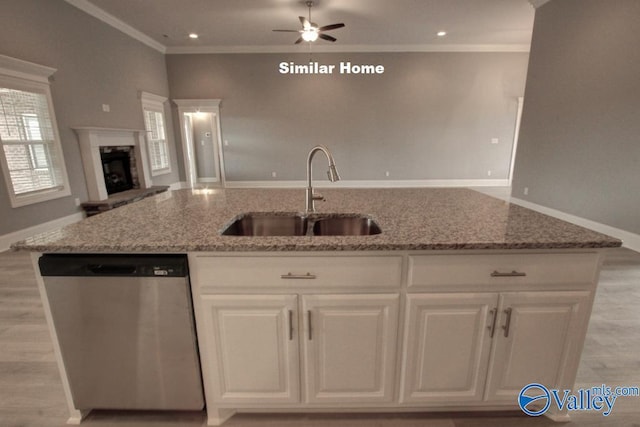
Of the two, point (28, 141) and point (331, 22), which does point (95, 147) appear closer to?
point (28, 141)

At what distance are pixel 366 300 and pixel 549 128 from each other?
4.80 metres

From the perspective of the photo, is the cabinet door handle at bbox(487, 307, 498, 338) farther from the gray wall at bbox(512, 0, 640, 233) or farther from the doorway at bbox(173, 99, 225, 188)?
the doorway at bbox(173, 99, 225, 188)

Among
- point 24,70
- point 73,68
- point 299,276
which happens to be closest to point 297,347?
point 299,276

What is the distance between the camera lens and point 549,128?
4359 millimetres

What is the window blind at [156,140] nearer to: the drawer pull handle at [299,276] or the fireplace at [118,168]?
the fireplace at [118,168]

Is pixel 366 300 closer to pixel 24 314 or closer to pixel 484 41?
pixel 24 314

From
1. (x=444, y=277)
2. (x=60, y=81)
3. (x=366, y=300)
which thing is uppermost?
(x=60, y=81)

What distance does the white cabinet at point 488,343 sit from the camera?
121cm

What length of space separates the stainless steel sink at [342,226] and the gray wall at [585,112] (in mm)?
3737

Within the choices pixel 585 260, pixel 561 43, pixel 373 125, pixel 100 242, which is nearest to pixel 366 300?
pixel 585 260

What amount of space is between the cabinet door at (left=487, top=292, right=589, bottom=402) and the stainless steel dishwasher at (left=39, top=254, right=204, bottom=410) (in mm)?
1319

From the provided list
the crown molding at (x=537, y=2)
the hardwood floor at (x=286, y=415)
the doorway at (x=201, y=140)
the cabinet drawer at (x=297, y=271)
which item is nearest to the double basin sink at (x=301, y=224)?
the cabinet drawer at (x=297, y=271)

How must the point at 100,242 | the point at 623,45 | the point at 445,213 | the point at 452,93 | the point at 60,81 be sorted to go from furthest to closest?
the point at 452,93
the point at 60,81
the point at 623,45
the point at 445,213
the point at 100,242

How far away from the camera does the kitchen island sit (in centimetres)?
115
